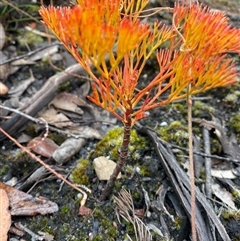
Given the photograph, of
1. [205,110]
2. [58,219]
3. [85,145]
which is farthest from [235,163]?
[58,219]

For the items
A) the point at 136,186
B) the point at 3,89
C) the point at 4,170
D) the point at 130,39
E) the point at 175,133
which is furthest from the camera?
the point at 3,89

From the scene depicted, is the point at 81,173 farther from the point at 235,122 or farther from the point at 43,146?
the point at 235,122

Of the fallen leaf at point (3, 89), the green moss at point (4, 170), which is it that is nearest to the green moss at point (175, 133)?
the green moss at point (4, 170)

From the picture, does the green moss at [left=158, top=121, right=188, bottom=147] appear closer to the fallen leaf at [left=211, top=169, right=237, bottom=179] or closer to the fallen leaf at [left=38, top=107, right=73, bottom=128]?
the fallen leaf at [left=211, top=169, right=237, bottom=179]

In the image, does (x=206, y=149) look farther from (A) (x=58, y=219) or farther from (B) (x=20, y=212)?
(B) (x=20, y=212)

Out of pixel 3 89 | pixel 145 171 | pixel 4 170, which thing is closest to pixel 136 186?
pixel 145 171
